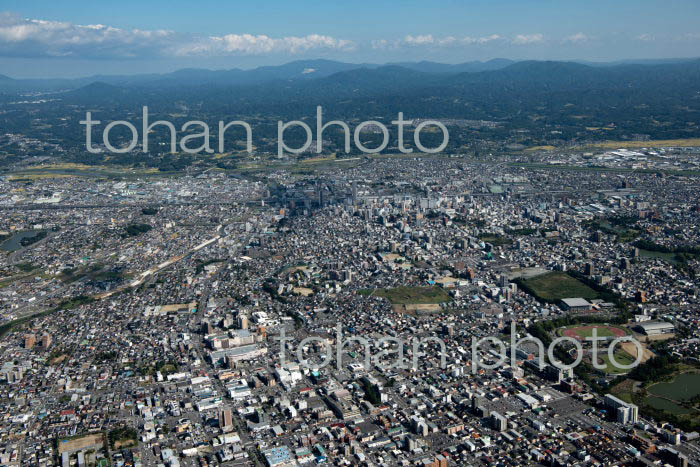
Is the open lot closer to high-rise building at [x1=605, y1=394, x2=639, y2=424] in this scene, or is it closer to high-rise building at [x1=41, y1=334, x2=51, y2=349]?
high-rise building at [x1=605, y1=394, x2=639, y2=424]

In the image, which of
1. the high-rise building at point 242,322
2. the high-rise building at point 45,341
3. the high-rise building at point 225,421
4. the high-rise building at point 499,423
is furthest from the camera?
the high-rise building at point 242,322

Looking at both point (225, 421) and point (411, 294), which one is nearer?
point (225, 421)

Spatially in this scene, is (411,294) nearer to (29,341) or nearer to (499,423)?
(499,423)

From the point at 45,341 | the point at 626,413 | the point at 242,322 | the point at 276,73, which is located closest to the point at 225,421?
the point at 242,322

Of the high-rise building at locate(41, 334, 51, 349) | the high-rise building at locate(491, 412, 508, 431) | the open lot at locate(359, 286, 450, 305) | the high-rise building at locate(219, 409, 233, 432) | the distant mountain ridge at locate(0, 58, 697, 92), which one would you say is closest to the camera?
the high-rise building at locate(491, 412, 508, 431)

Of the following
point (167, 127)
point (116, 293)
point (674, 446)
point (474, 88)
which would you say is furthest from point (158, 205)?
point (474, 88)

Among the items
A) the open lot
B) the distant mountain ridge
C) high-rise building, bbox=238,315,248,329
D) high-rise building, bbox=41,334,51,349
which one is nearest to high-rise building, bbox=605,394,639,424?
the open lot

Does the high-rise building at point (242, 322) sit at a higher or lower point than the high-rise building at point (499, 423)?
higher

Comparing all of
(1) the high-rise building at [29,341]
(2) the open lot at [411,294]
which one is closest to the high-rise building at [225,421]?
(1) the high-rise building at [29,341]

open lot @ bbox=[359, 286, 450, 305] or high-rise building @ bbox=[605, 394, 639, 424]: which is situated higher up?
open lot @ bbox=[359, 286, 450, 305]

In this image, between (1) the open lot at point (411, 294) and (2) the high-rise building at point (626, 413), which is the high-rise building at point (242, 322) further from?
(2) the high-rise building at point (626, 413)

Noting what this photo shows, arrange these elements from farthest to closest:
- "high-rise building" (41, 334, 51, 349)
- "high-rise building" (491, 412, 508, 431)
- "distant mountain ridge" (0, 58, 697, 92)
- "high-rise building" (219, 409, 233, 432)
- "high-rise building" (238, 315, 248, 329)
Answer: "distant mountain ridge" (0, 58, 697, 92) → "high-rise building" (238, 315, 248, 329) → "high-rise building" (41, 334, 51, 349) → "high-rise building" (219, 409, 233, 432) → "high-rise building" (491, 412, 508, 431)
